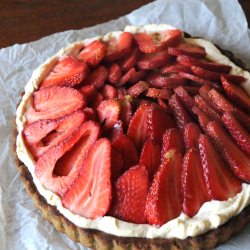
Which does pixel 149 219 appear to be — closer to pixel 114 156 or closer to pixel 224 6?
pixel 114 156

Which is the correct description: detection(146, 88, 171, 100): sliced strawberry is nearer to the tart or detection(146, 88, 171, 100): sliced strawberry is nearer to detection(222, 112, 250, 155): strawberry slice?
the tart

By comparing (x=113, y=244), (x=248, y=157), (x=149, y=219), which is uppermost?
(x=248, y=157)

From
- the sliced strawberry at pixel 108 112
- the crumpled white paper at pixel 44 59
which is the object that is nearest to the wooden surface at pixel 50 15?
the crumpled white paper at pixel 44 59

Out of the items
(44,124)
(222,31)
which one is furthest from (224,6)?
(44,124)

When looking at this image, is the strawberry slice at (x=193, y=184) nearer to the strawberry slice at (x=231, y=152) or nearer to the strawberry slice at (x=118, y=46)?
the strawberry slice at (x=231, y=152)

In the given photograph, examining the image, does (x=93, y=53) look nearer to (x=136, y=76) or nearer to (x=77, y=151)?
(x=136, y=76)

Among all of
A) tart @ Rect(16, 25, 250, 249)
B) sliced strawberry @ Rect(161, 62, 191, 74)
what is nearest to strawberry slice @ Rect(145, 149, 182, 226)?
tart @ Rect(16, 25, 250, 249)
